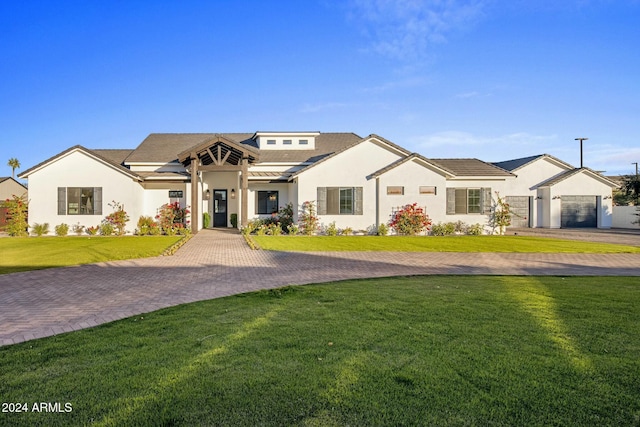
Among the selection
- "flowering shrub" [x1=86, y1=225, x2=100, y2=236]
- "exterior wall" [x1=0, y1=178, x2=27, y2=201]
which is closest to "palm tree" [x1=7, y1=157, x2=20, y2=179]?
"exterior wall" [x1=0, y1=178, x2=27, y2=201]

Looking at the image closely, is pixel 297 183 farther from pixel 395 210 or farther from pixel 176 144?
pixel 176 144

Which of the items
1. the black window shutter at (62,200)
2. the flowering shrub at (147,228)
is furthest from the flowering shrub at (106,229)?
the black window shutter at (62,200)

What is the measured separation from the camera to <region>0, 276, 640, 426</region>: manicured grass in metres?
2.99

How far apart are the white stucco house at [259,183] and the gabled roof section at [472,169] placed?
6 cm

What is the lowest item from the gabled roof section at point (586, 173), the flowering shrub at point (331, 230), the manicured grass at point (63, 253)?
the manicured grass at point (63, 253)

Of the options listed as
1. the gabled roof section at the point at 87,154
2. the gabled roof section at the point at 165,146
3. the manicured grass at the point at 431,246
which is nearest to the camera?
the manicured grass at the point at 431,246

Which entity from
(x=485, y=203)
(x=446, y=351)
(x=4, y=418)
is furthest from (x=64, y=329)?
(x=485, y=203)

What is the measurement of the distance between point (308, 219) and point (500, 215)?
11.6 metres

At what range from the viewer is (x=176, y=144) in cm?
2736

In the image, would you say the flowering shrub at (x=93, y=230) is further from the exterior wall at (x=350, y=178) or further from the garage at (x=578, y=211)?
the garage at (x=578, y=211)

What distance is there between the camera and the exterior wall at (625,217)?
95.6 feet

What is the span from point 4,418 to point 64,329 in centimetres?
263

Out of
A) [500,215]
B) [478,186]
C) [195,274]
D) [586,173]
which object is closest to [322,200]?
[478,186]

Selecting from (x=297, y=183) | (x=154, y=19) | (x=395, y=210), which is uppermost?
(x=154, y=19)
